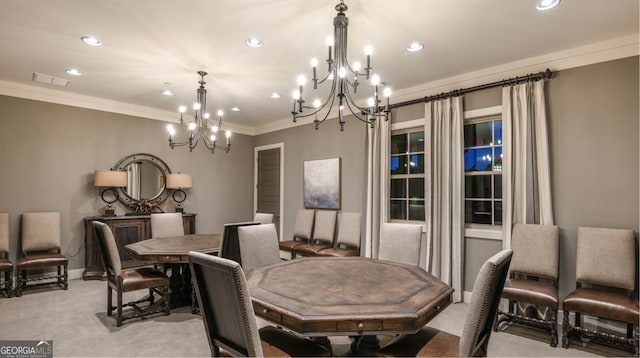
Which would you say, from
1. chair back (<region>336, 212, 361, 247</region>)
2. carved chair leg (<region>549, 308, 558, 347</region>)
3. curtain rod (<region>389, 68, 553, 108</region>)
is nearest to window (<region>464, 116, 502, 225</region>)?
curtain rod (<region>389, 68, 553, 108</region>)

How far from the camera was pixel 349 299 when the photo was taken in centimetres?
181

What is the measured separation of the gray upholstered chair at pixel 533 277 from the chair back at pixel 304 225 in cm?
301

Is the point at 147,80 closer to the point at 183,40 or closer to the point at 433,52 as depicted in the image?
the point at 183,40

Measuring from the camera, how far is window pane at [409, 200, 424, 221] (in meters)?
4.63

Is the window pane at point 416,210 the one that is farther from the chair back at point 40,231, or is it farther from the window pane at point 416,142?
the chair back at point 40,231

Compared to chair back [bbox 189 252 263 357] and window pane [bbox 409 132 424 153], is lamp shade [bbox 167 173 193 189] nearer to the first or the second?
window pane [bbox 409 132 424 153]

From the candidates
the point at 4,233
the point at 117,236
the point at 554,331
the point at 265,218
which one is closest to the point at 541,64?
the point at 554,331

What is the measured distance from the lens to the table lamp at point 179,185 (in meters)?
5.82

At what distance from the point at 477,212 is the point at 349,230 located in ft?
5.72

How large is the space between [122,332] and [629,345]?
4.39m

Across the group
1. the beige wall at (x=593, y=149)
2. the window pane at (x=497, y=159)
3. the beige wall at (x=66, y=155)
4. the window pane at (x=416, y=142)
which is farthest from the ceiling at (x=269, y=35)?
the window pane at (x=497, y=159)

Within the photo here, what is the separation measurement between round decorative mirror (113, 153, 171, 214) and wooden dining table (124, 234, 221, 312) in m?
1.80

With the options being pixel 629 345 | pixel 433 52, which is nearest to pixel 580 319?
pixel 629 345

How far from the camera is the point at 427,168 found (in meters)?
4.33
